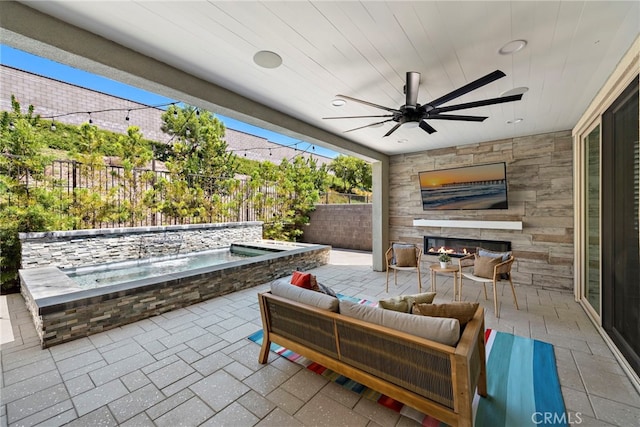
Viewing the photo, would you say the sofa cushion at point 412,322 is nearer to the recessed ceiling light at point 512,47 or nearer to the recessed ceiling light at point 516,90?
the recessed ceiling light at point 512,47

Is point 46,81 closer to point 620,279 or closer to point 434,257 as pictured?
point 434,257

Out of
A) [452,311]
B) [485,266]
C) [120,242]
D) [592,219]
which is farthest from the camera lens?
[120,242]

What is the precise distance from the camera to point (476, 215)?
16.6 feet

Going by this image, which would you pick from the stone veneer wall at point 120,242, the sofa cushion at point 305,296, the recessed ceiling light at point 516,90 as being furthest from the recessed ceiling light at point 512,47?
the stone veneer wall at point 120,242

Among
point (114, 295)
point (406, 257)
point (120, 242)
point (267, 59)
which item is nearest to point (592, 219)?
point (406, 257)

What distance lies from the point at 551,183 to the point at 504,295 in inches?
79.4

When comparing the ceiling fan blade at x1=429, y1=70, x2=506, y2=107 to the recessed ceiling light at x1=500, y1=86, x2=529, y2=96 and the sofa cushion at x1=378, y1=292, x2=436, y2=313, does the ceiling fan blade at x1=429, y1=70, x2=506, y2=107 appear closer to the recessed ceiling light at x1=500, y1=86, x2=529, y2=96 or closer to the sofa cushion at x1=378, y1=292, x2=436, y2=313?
the recessed ceiling light at x1=500, y1=86, x2=529, y2=96

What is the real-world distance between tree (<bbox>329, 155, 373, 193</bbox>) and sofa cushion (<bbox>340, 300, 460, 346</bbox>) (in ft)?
41.2

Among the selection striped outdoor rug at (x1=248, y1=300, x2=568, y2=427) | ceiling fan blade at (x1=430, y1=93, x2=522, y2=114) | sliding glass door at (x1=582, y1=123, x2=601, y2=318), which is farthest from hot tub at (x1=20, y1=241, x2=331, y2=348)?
sliding glass door at (x1=582, y1=123, x2=601, y2=318)

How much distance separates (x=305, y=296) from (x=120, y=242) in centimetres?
527

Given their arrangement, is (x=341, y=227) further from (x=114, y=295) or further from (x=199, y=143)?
(x=114, y=295)

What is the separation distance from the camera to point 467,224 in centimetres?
509

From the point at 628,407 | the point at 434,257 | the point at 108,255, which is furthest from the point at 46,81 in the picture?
the point at 628,407

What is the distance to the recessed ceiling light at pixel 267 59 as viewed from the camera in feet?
7.25
